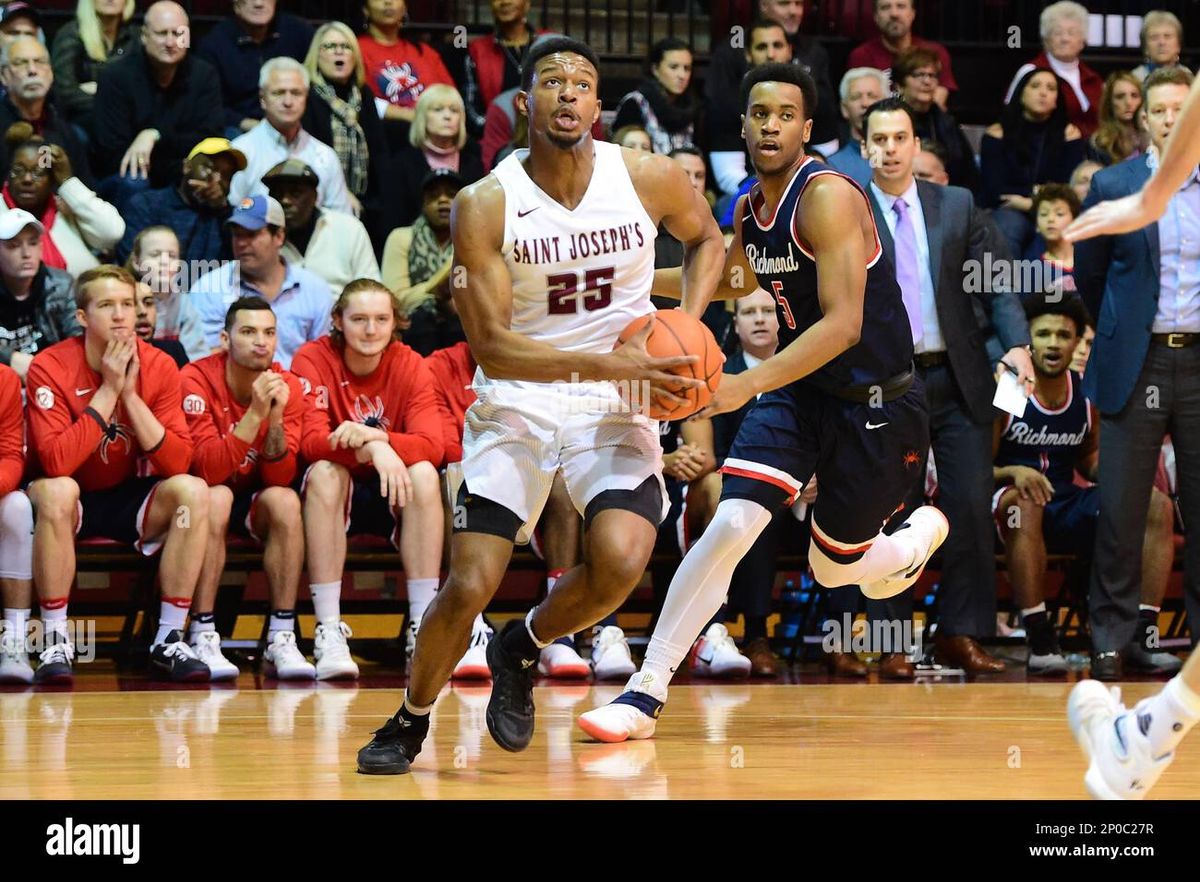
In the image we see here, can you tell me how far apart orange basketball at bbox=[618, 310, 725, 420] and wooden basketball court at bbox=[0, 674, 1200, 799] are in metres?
0.95

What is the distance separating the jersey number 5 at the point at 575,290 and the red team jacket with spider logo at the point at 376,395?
2.73m

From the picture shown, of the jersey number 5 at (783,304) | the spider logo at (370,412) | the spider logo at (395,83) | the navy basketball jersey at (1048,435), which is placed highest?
the spider logo at (395,83)

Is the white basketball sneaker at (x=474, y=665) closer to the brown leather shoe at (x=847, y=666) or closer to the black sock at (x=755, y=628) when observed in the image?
the black sock at (x=755, y=628)

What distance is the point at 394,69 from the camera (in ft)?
31.8

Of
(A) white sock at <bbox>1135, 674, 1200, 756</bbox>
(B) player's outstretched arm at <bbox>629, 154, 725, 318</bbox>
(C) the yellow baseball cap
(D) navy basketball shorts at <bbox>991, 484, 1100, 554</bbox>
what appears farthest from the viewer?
(C) the yellow baseball cap

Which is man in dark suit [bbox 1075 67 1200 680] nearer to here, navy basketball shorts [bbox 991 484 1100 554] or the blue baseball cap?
navy basketball shorts [bbox 991 484 1100 554]

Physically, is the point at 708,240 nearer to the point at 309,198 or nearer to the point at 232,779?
the point at 232,779

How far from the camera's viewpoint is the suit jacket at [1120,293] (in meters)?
7.07

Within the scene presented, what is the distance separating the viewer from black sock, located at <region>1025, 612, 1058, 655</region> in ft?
24.2

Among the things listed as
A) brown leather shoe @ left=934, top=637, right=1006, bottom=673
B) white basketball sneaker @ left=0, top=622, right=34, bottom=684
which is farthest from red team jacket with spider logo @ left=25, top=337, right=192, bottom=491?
brown leather shoe @ left=934, top=637, right=1006, bottom=673

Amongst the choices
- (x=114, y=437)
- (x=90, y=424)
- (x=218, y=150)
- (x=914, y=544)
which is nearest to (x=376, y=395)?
(x=114, y=437)

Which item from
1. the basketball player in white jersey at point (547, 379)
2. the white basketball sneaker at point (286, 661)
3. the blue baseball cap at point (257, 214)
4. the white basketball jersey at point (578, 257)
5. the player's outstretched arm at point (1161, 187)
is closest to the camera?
the player's outstretched arm at point (1161, 187)

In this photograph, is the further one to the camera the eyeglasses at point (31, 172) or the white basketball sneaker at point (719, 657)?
the eyeglasses at point (31, 172)

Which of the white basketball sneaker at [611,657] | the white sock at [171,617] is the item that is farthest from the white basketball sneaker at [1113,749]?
the white sock at [171,617]
